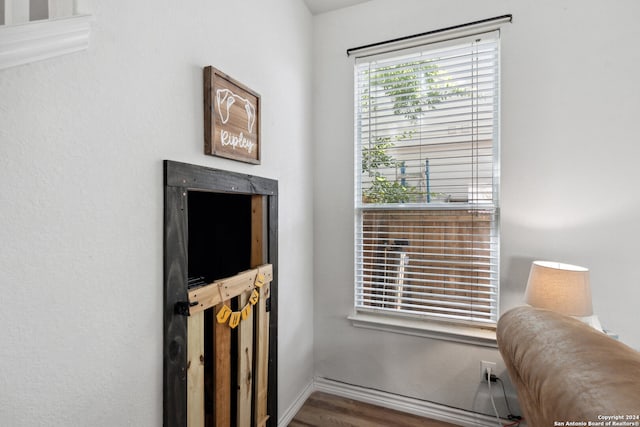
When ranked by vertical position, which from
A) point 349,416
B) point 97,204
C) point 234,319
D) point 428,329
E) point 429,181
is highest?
point 429,181

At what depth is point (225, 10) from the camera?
134 centimetres

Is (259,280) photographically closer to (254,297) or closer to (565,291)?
(254,297)

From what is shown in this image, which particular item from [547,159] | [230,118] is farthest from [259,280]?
[547,159]

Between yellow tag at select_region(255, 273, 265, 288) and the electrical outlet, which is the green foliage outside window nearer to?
yellow tag at select_region(255, 273, 265, 288)

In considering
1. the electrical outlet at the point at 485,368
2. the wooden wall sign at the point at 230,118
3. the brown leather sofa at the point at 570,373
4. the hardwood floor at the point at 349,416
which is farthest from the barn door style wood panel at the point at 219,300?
the electrical outlet at the point at 485,368

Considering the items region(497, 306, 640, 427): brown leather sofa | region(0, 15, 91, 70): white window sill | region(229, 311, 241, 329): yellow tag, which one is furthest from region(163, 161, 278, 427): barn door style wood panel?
region(497, 306, 640, 427): brown leather sofa

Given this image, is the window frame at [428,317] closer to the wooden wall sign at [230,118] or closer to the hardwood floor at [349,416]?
the hardwood floor at [349,416]

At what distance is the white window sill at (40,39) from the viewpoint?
1.64 ft

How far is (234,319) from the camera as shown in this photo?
1354mm

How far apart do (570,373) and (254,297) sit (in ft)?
3.96

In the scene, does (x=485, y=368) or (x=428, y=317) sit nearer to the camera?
(x=485, y=368)

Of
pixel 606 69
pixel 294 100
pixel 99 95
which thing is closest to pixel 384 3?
pixel 294 100

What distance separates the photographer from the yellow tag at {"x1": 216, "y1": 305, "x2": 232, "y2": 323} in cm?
127

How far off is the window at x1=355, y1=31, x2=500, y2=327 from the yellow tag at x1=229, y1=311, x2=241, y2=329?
98cm
